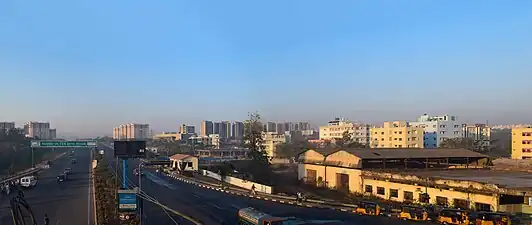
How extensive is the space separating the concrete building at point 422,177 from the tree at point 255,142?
1733 cm

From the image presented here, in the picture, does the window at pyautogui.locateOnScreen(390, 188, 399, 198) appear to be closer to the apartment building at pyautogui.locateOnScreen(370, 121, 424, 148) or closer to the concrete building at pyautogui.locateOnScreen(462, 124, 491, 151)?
the concrete building at pyautogui.locateOnScreen(462, 124, 491, 151)

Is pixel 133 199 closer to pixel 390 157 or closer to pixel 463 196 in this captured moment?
pixel 463 196

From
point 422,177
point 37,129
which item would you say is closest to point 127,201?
point 422,177

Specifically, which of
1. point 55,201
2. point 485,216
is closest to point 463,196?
point 485,216

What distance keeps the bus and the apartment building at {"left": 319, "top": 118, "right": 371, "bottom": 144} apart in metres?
115

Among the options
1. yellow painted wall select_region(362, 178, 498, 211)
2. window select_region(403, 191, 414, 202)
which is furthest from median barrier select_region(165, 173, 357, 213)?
yellow painted wall select_region(362, 178, 498, 211)

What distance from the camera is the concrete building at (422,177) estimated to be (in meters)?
30.5

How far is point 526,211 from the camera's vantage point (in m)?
29.1

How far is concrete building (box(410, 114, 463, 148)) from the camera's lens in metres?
124

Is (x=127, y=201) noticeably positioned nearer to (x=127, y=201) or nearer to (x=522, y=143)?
(x=127, y=201)

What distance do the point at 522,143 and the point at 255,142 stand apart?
162 ft

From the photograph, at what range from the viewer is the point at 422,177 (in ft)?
120

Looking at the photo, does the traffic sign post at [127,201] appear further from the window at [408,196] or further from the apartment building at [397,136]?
the apartment building at [397,136]

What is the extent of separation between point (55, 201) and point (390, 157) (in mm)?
29554
